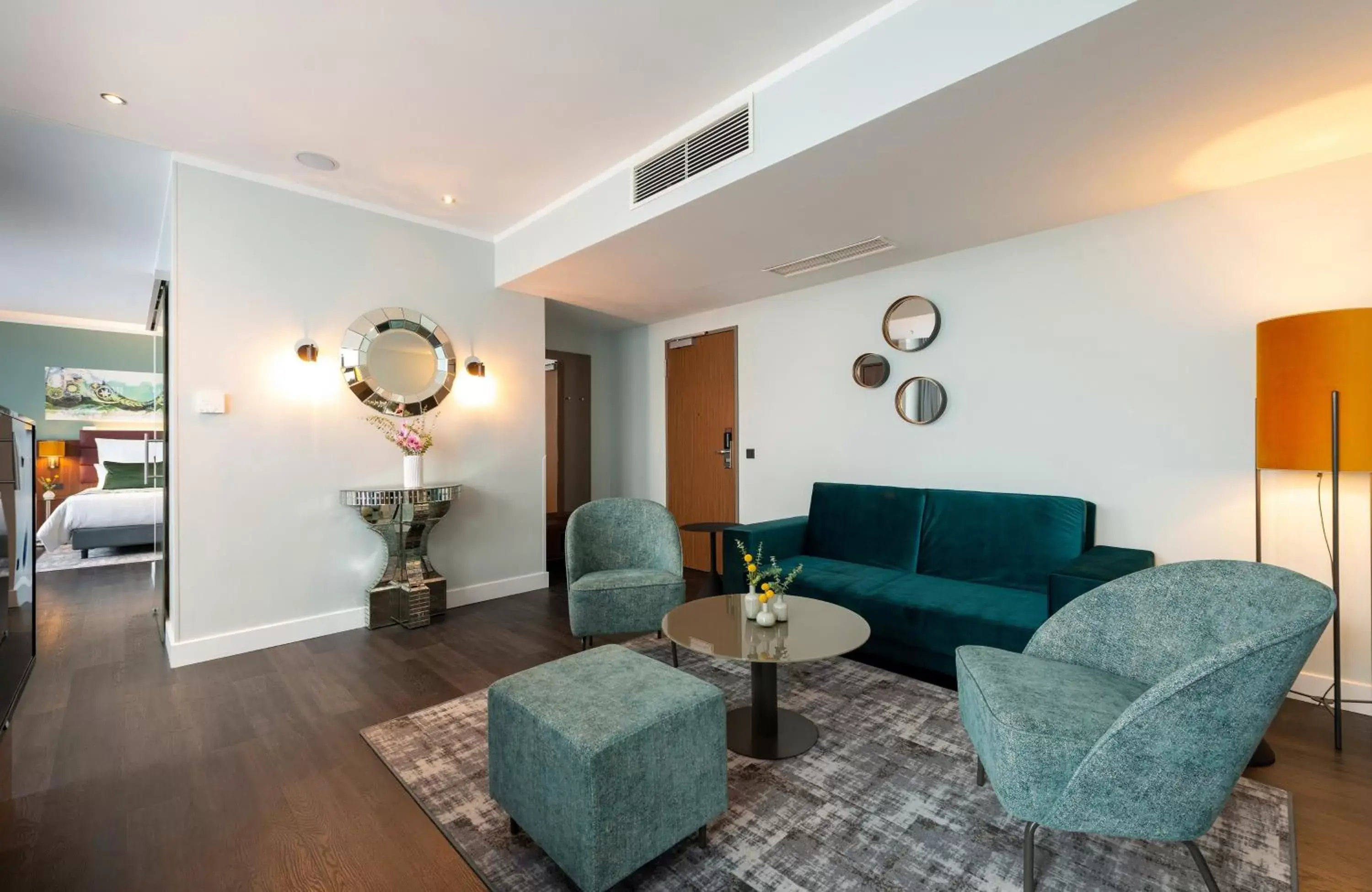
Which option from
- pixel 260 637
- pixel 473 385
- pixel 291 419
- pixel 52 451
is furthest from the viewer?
pixel 52 451

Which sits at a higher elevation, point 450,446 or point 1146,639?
point 450,446

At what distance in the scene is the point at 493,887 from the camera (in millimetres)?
1573

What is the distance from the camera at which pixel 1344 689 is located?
8.39ft

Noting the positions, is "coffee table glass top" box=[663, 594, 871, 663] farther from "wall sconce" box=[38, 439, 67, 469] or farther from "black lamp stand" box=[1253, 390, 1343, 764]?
"wall sconce" box=[38, 439, 67, 469]

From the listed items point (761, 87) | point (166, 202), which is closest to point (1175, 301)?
point (761, 87)

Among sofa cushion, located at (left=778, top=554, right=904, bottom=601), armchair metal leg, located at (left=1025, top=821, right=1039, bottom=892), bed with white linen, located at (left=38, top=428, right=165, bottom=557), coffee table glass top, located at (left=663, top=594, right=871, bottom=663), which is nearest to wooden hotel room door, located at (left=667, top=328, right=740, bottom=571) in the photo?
sofa cushion, located at (left=778, top=554, right=904, bottom=601)

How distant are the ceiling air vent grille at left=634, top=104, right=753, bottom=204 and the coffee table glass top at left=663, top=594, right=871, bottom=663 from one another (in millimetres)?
1976

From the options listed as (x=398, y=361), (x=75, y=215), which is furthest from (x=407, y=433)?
(x=75, y=215)

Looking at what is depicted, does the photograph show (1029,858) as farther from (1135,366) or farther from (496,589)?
(496,589)

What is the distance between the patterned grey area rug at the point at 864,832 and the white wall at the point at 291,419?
62.7 inches

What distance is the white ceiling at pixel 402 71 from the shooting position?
6.85 feet

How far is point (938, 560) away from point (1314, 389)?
5.70ft

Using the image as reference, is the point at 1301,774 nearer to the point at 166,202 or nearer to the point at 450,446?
the point at 450,446

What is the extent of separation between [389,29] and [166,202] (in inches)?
102
